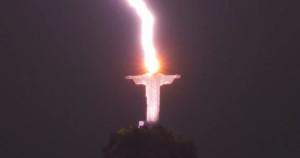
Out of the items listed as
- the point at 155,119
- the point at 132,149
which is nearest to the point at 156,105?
the point at 155,119

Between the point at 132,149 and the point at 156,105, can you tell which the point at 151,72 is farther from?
the point at 132,149

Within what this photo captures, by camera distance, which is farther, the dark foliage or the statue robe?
the statue robe

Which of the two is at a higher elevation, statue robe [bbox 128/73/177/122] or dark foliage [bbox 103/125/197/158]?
statue robe [bbox 128/73/177/122]

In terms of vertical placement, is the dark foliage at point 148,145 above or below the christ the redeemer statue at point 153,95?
below

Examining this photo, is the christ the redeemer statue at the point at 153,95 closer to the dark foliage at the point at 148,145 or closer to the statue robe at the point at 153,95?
the statue robe at the point at 153,95

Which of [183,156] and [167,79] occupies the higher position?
[167,79]

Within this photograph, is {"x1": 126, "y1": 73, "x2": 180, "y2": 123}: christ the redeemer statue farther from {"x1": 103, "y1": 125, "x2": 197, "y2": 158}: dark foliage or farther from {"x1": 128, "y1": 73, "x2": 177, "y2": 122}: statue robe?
{"x1": 103, "y1": 125, "x2": 197, "y2": 158}: dark foliage

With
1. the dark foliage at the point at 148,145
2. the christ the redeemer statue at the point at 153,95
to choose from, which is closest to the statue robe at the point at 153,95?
the christ the redeemer statue at the point at 153,95

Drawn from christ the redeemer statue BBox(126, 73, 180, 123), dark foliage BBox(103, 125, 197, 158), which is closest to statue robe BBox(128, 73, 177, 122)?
christ the redeemer statue BBox(126, 73, 180, 123)

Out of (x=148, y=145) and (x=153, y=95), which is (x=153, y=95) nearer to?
(x=153, y=95)
